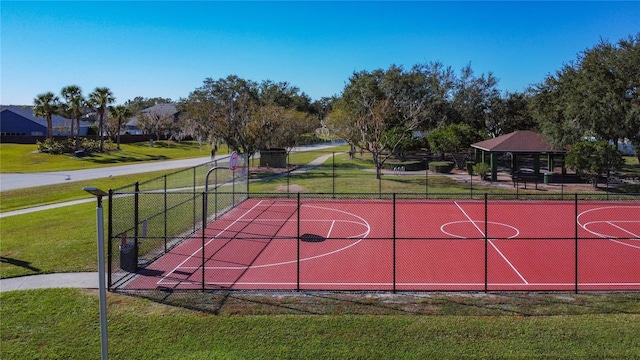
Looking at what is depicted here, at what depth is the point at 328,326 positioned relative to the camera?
36.6 feet

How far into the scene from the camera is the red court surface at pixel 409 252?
570 inches

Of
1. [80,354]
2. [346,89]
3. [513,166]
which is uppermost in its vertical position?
[346,89]

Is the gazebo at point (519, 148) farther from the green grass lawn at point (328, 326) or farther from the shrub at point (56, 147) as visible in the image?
the shrub at point (56, 147)

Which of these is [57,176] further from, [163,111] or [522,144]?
[163,111]

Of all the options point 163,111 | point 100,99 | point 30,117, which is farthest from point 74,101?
point 163,111

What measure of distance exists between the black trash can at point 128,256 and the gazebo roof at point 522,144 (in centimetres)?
3127

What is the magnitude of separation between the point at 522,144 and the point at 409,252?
2628cm

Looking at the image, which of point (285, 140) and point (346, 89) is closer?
point (285, 140)

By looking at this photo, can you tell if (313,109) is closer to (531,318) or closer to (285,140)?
(285,140)

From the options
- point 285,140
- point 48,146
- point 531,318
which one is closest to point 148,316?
point 531,318

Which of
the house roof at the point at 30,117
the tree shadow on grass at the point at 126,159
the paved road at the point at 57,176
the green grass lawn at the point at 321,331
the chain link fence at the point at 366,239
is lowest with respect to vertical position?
the green grass lawn at the point at 321,331

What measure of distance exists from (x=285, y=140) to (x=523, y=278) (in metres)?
42.0

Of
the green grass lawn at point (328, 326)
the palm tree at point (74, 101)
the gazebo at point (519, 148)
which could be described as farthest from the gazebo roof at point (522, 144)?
the palm tree at point (74, 101)

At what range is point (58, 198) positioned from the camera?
32.4 meters
